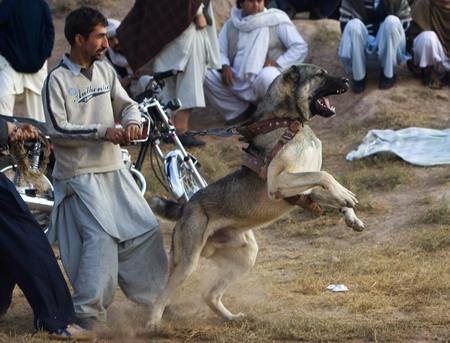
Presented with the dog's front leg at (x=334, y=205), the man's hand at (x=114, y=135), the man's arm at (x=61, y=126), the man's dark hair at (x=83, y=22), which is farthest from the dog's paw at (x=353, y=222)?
the man's dark hair at (x=83, y=22)

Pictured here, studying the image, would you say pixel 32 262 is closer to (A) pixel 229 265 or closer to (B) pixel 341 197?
(A) pixel 229 265

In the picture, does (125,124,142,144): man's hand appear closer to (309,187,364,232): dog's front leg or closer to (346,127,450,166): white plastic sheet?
(309,187,364,232): dog's front leg

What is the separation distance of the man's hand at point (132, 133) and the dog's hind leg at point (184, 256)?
0.80 m

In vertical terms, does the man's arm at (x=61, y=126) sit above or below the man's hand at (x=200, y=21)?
above

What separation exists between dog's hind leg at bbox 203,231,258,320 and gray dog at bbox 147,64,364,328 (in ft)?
0.05

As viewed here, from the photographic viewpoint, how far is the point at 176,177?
8.09m

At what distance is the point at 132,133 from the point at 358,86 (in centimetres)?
680

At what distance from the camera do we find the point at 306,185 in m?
5.55

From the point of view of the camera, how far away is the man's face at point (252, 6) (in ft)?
36.6

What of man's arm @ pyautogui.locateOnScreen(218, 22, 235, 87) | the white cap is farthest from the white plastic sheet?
the white cap

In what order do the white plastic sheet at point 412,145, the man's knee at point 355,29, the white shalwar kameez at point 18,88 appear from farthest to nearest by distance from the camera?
the man's knee at point 355,29 < the white plastic sheet at point 412,145 < the white shalwar kameez at point 18,88

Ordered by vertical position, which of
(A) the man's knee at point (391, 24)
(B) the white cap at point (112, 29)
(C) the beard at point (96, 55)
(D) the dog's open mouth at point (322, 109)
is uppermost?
(C) the beard at point (96, 55)

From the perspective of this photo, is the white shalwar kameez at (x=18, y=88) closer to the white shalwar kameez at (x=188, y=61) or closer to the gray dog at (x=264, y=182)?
the white shalwar kameez at (x=188, y=61)

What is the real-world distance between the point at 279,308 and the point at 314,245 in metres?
2.00
